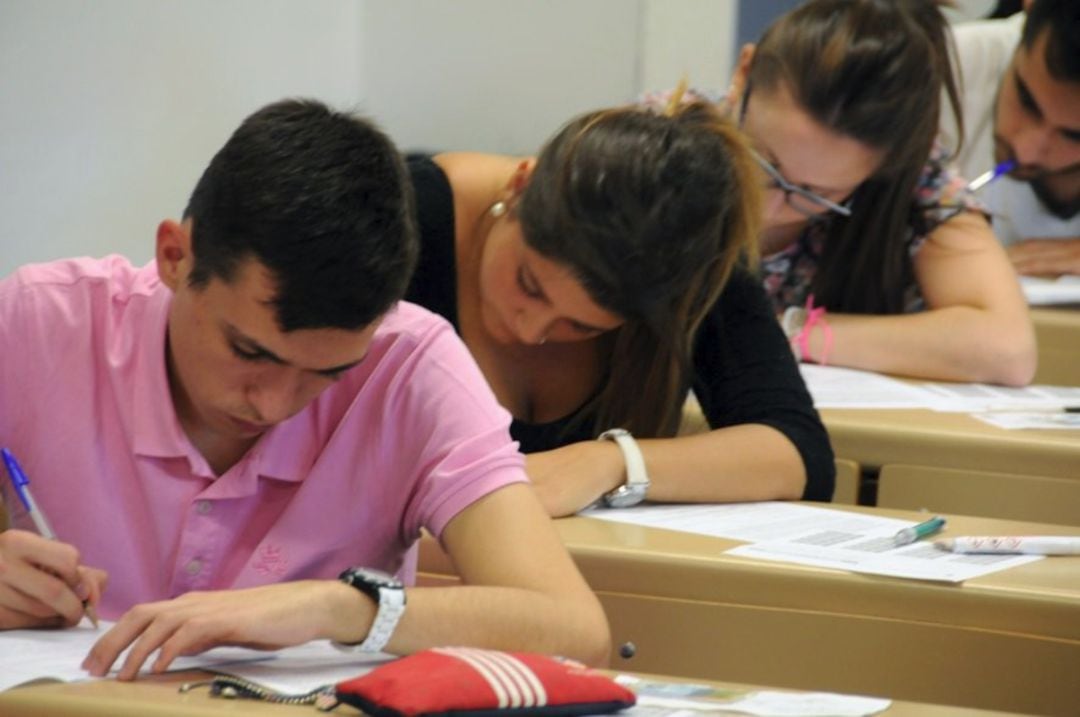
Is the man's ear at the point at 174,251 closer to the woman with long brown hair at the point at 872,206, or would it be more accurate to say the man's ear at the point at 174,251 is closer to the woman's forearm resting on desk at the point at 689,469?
the woman's forearm resting on desk at the point at 689,469

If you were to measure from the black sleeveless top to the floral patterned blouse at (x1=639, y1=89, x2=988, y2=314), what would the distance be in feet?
2.06

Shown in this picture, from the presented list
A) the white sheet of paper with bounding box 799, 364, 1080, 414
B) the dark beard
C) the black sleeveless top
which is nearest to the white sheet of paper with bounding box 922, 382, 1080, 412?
the white sheet of paper with bounding box 799, 364, 1080, 414

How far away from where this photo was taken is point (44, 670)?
1.17m

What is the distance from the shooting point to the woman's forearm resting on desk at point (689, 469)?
75.0 inches

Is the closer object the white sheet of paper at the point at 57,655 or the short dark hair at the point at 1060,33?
the white sheet of paper at the point at 57,655

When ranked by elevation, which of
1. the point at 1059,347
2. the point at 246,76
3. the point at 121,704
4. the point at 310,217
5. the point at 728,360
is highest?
the point at 310,217

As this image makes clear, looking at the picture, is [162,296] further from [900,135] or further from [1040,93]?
[1040,93]

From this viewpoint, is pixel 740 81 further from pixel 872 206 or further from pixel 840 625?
pixel 840 625

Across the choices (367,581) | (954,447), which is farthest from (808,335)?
(367,581)

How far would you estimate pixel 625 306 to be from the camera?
192cm

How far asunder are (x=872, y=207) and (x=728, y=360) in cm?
69

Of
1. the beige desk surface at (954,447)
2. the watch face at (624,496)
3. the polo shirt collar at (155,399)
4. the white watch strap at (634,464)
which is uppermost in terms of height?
the polo shirt collar at (155,399)

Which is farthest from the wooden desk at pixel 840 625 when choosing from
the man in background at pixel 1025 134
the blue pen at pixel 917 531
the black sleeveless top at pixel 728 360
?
the man in background at pixel 1025 134

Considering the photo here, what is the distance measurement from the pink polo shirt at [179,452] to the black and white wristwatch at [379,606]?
0.17 metres
